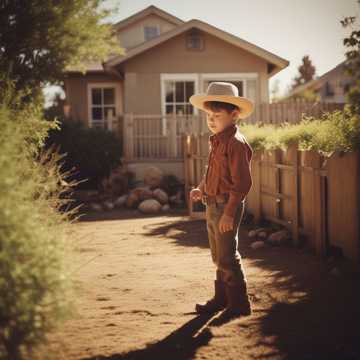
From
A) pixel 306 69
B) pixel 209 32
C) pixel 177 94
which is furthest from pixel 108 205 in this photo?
pixel 306 69

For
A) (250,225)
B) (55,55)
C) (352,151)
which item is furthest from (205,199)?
(55,55)

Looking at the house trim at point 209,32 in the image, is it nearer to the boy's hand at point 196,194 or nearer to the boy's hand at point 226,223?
the boy's hand at point 196,194

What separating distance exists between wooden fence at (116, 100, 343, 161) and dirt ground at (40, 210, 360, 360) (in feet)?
28.1

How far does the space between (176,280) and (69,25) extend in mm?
9214

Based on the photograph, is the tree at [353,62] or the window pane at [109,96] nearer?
the tree at [353,62]

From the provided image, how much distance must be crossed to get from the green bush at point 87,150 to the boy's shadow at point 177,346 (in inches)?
415

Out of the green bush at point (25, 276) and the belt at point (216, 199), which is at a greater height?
the belt at point (216, 199)

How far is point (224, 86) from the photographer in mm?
4594

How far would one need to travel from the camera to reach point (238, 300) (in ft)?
14.4

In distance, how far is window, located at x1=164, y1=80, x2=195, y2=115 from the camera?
1869 centimetres

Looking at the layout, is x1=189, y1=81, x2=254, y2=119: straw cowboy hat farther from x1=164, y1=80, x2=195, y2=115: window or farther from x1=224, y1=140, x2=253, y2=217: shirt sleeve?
x1=164, y1=80, x2=195, y2=115: window

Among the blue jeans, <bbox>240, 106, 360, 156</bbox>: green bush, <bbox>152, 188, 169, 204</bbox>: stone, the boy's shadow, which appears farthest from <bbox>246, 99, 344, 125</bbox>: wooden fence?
the boy's shadow

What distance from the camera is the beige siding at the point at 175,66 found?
18.3 meters

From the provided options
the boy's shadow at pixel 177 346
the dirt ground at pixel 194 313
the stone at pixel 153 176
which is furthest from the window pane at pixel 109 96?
the boy's shadow at pixel 177 346
